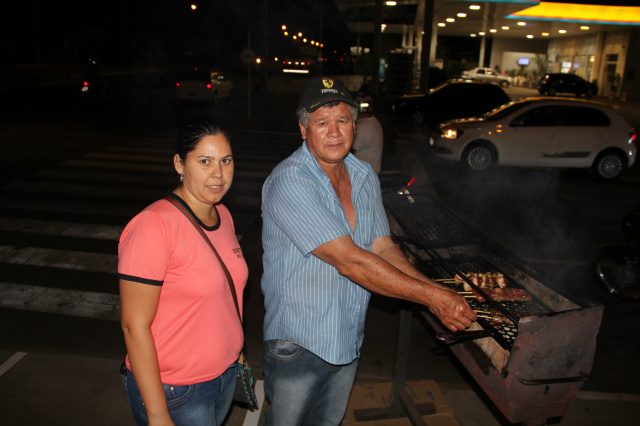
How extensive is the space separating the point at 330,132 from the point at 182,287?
0.96 m

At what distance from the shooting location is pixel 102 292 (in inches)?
209

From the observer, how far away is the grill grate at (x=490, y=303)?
7.87 feet

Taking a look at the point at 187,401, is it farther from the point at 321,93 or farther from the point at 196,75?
the point at 196,75

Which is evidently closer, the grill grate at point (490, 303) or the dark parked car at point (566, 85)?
the grill grate at point (490, 303)

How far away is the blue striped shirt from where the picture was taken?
2.07m

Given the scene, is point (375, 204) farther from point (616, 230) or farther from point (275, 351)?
point (616, 230)

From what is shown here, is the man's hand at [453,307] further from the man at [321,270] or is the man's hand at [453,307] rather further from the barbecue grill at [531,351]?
the barbecue grill at [531,351]

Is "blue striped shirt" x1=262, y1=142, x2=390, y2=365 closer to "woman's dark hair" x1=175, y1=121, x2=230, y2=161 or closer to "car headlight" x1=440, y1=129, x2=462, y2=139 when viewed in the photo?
"woman's dark hair" x1=175, y1=121, x2=230, y2=161

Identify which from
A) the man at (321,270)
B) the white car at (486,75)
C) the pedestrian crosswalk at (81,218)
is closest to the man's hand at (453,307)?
the man at (321,270)

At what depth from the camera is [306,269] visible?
7.05 feet

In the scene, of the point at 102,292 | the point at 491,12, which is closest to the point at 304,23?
the point at 491,12

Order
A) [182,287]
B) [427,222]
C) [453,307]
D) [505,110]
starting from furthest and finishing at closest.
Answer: [505,110]
[427,222]
[453,307]
[182,287]

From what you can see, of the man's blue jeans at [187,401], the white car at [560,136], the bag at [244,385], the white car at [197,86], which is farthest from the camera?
the white car at [197,86]

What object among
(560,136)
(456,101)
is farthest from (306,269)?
(456,101)
